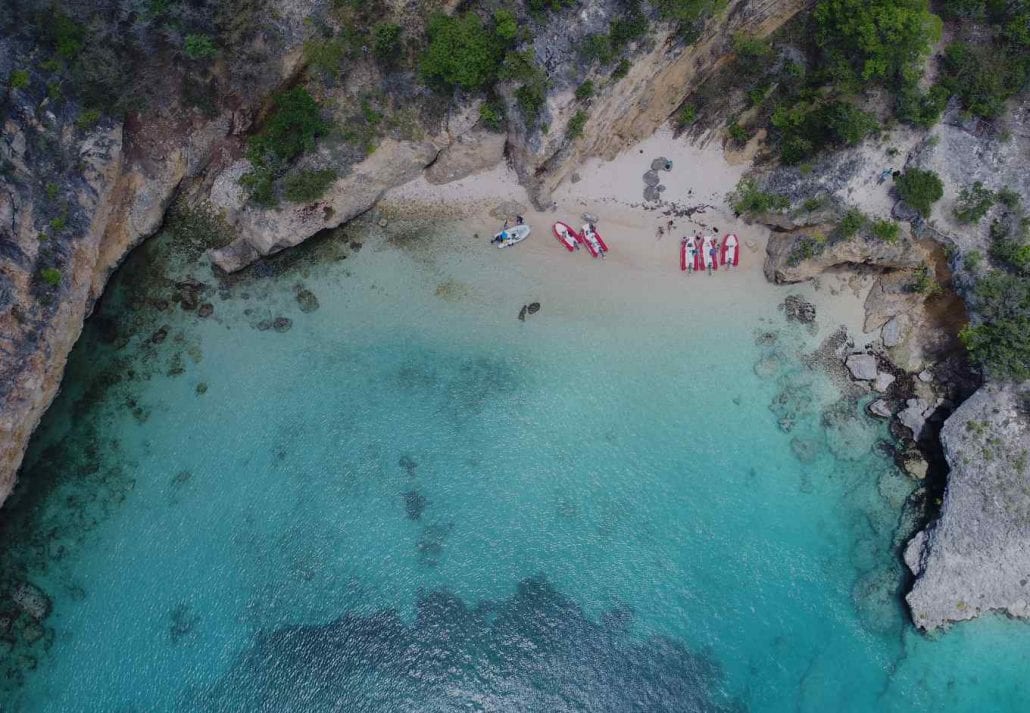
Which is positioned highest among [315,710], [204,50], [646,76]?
[204,50]

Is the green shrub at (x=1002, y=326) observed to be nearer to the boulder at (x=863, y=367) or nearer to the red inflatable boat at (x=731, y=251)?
the boulder at (x=863, y=367)

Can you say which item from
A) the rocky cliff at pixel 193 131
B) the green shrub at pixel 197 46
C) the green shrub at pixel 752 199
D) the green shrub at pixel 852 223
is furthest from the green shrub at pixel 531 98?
the green shrub at pixel 852 223

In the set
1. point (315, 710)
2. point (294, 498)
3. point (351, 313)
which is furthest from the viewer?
point (351, 313)

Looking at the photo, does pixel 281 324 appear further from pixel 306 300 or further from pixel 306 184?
pixel 306 184

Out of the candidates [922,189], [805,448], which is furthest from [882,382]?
[922,189]

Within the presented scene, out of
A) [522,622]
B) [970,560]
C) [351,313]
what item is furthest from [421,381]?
[970,560]

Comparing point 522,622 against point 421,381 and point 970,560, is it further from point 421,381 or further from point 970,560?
point 970,560

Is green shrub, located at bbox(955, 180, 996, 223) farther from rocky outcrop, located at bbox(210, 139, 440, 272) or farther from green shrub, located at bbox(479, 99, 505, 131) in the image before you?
rocky outcrop, located at bbox(210, 139, 440, 272)
